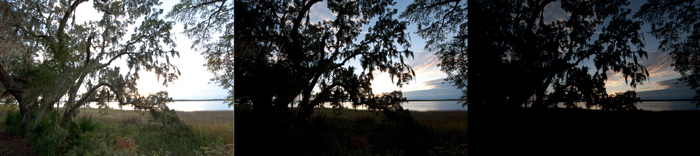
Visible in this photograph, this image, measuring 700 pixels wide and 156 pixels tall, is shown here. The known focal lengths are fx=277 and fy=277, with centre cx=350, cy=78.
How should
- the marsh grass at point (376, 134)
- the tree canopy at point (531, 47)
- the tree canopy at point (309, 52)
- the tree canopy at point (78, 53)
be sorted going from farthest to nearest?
1. the tree canopy at point (78, 53)
2. the tree canopy at point (309, 52)
3. the marsh grass at point (376, 134)
4. the tree canopy at point (531, 47)

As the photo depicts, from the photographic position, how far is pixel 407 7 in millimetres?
1766

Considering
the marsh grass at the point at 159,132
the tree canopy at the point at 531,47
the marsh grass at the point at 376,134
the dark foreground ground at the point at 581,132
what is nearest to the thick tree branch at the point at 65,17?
the marsh grass at the point at 159,132

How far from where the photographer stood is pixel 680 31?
1055 mm

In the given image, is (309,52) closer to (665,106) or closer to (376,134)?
(376,134)

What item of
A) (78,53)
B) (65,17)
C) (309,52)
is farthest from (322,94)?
(65,17)

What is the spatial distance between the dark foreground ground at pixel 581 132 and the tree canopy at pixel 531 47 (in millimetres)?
72

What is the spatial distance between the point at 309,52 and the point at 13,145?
4635 mm

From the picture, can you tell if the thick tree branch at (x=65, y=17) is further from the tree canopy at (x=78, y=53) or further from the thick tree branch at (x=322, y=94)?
the thick tree branch at (x=322, y=94)

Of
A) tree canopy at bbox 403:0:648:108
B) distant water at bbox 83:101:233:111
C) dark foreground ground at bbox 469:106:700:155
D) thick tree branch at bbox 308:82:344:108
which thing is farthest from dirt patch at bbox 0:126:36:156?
dark foreground ground at bbox 469:106:700:155

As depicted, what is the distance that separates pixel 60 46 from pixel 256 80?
3180 millimetres

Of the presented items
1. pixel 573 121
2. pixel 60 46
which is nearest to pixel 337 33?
pixel 573 121

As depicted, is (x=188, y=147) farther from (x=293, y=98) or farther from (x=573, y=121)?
(x=573, y=121)

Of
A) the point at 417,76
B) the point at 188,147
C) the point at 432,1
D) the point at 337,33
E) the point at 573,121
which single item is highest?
the point at 432,1

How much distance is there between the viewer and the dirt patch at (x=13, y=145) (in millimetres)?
3555
